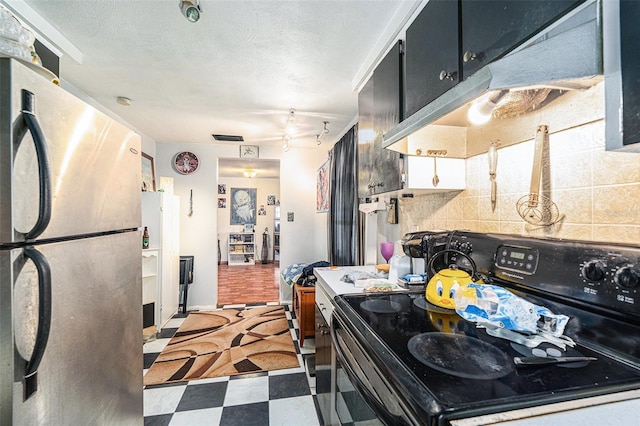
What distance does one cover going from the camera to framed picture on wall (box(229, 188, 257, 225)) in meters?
7.42

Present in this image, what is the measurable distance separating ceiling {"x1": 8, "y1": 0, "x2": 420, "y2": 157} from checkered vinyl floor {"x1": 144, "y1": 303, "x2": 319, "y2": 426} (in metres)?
2.28

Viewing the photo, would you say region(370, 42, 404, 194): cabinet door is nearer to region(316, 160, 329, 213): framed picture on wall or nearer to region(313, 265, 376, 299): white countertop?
region(313, 265, 376, 299): white countertop

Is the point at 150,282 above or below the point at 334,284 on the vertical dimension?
below

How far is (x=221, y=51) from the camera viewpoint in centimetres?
167

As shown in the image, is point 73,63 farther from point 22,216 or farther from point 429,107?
point 429,107

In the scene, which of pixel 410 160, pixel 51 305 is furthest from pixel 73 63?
pixel 410 160

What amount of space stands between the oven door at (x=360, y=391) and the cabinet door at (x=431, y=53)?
974 millimetres

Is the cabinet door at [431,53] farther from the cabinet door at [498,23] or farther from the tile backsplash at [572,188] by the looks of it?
the tile backsplash at [572,188]

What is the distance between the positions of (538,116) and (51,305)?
68.5 inches

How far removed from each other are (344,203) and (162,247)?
2069mm

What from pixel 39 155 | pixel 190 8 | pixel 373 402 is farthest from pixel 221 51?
pixel 373 402

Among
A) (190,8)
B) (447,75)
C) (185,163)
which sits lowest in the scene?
(447,75)

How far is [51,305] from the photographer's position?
824mm

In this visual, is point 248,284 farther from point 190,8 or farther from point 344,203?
→ point 190,8
